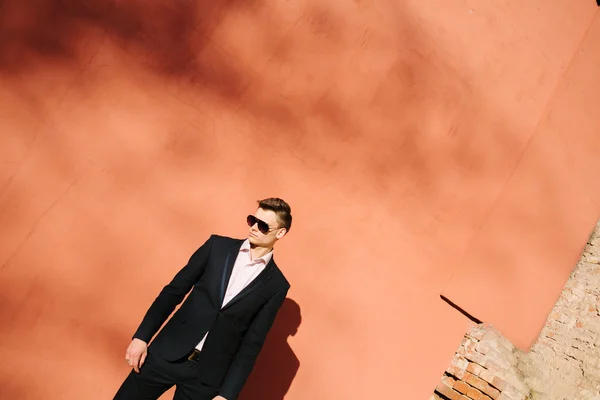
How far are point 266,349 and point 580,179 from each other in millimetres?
2711

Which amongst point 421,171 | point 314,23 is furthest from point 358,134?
point 314,23

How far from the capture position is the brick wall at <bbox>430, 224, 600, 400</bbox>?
120 inches

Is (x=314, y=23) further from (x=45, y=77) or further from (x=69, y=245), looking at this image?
(x=69, y=245)

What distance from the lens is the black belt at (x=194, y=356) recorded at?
82.9 inches

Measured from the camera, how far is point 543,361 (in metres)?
3.32

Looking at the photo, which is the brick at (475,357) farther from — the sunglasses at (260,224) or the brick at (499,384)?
the sunglasses at (260,224)

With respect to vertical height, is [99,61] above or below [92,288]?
above

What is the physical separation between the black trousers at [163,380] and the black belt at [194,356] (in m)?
0.01

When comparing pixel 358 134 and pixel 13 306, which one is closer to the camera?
pixel 13 306

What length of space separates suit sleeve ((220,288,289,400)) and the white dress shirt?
14 cm

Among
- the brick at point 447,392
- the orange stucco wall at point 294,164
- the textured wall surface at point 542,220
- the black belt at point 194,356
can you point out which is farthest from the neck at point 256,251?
the brick at point 447,392

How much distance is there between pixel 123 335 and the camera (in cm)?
273

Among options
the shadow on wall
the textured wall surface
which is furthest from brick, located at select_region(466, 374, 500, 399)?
the shadow on wall

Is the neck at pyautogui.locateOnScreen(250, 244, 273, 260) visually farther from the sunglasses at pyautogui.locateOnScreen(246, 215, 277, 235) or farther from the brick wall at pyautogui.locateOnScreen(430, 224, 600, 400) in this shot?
the brick wall at pyautogui.locateOnScreen(430, 224, 600, 400)
